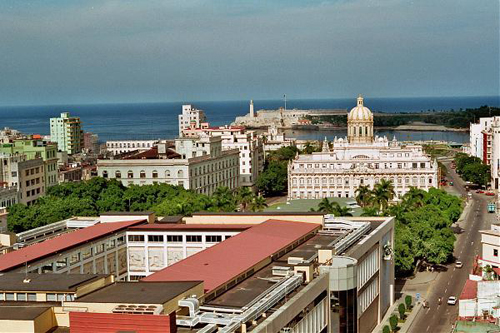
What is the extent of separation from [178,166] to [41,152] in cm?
1933

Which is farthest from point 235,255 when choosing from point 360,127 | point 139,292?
point 360,127

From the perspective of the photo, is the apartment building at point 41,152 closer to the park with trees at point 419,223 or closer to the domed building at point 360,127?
A: the park with trees at point 419,223

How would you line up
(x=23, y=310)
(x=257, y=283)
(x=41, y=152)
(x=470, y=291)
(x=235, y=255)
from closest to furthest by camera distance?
(x=23, y=310) → (x=257, y=283) → (x=235, y=255) → (x=470, y=291) → (x=41, y=152)

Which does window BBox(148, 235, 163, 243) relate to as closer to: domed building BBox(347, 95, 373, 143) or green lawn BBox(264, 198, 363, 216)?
green lawn BBox(264, 198, 363, 216)

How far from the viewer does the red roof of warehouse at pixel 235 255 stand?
42.1 meters

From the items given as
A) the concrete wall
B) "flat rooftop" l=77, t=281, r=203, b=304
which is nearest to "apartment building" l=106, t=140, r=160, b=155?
the concrete wall

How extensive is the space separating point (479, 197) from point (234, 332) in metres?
103

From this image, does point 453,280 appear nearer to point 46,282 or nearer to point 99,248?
point 99,248

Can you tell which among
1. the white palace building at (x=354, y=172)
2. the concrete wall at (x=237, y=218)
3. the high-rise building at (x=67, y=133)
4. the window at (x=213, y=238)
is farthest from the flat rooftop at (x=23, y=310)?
the high-rise building at (x=67, y=133)

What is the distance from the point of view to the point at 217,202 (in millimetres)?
94062

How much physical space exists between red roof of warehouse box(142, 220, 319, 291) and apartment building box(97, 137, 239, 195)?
189 ft

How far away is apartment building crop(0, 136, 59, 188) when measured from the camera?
373 feet

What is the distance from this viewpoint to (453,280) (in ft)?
246

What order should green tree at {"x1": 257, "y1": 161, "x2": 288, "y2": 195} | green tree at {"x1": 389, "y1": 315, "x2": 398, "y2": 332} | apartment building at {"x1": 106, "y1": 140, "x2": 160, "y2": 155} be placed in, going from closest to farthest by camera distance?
green tree at {"x1": 389, "y1": 315, "x2": 398, "y2": 332} → green tree at {"x1": 257, "y1": 161, "x2": 288, "y2": 195} → apartment building at {"x1": 106, "y1": 140, "x2": 160, "y2": 155}
